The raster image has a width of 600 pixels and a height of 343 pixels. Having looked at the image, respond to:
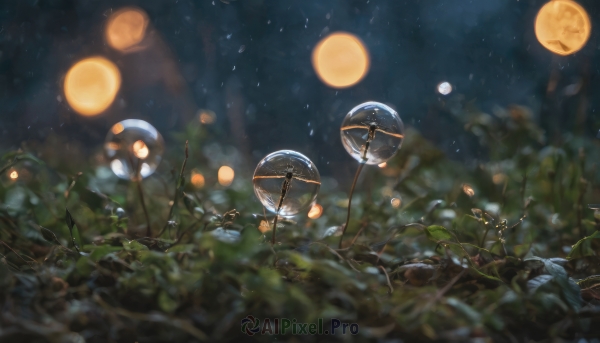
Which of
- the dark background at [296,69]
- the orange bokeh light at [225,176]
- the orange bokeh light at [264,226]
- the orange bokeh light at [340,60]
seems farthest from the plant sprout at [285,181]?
the orange bokeh light at [340,60]

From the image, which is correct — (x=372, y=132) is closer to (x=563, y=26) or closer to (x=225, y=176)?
(x=225, y=176)

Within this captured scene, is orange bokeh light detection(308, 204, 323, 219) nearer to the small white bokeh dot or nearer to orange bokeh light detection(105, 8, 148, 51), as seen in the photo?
the small white bokeh dot

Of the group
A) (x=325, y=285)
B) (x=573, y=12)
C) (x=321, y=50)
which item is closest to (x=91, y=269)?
(x=325, y=285)

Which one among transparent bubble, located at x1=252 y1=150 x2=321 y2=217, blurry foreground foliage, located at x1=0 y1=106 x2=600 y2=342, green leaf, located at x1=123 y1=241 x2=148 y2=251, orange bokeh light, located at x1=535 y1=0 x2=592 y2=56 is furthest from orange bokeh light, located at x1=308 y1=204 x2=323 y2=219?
orange bokeh light, located at x1=535 y1=0 x2=592 y2=56

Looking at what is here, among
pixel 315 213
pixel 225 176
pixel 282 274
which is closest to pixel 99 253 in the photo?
pixel 282 274

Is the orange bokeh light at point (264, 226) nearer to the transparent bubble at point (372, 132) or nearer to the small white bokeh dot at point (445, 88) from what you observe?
the transparent bubble at point (372, 132)

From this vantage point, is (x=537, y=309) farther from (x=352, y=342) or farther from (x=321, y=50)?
(x=321, y=50)
